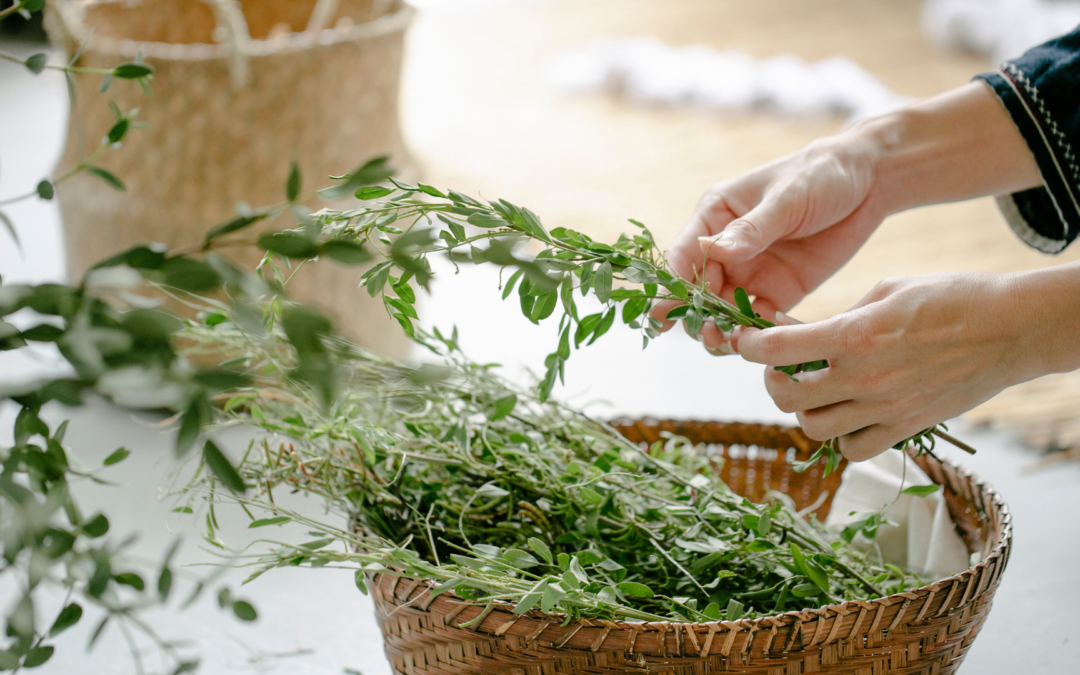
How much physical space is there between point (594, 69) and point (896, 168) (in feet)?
8.13

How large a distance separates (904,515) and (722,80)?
2.40 meters

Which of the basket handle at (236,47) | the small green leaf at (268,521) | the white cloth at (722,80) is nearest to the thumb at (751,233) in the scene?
the small green leaf at (268,521)

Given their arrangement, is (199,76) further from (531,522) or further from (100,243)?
(531,522)

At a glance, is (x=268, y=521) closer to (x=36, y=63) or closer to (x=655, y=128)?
(x=36, y=63)

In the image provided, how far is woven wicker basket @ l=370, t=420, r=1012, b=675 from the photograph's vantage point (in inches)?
17.5

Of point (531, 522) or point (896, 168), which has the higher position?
point (896, 168)

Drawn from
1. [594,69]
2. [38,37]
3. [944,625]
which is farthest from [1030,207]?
[38,37]

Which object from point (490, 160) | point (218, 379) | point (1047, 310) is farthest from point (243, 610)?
point (490, 160)

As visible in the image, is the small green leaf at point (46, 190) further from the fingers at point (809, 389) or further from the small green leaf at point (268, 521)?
the fingers at point (809, 389)

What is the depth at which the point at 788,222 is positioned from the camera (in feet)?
2.19

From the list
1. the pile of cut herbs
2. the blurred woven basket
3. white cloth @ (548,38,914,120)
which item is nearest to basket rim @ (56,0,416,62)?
the blurred woven basket

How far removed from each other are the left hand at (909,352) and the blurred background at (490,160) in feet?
0.79

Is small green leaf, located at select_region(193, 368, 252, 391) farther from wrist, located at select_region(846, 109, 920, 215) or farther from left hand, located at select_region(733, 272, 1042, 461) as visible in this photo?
wrist, located at select_region(846, 109, 920, 215)

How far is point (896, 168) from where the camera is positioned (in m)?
0.74
